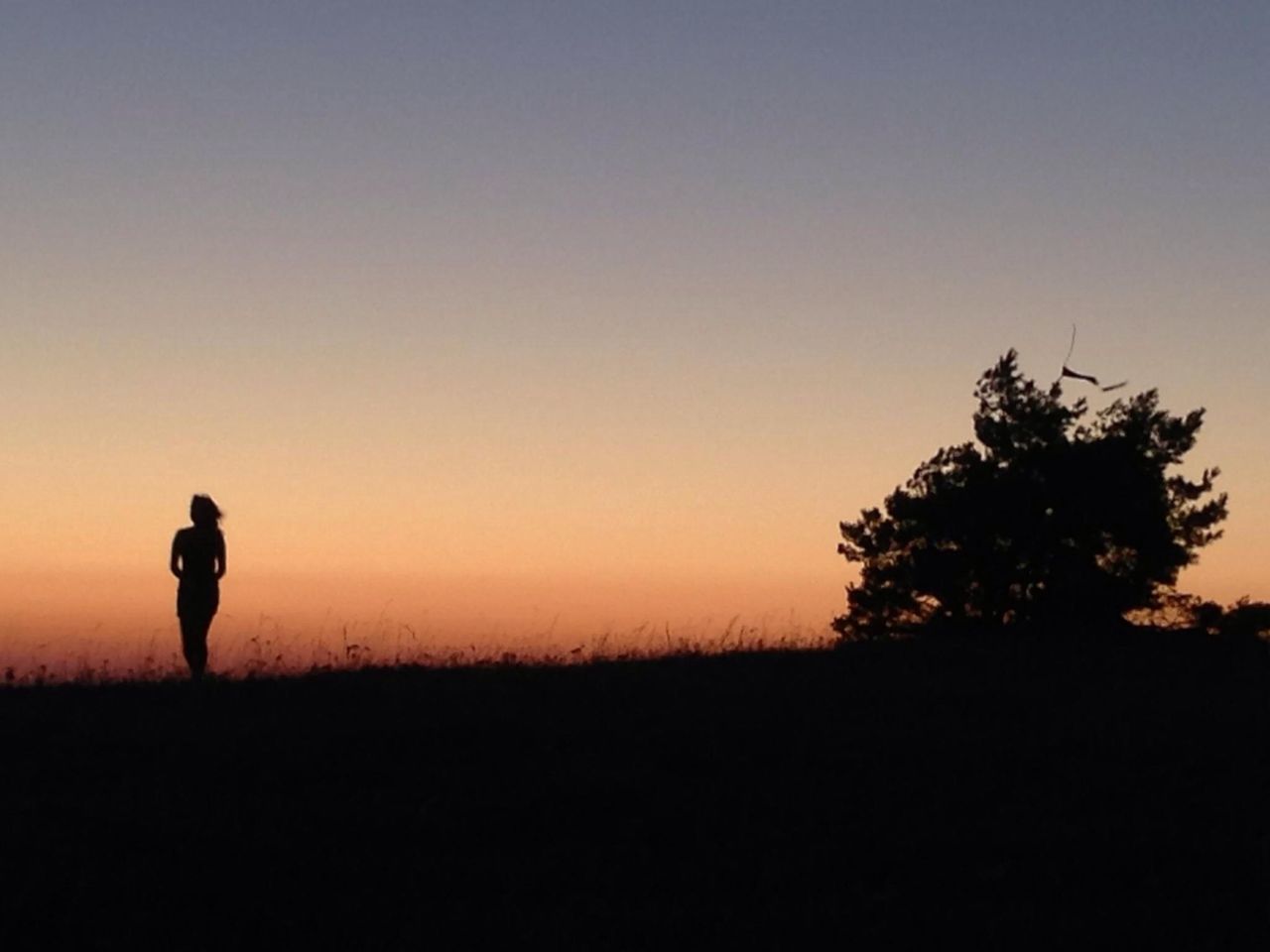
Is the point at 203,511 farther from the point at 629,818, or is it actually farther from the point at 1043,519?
the point at 1043,519

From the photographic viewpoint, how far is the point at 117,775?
1041 cm

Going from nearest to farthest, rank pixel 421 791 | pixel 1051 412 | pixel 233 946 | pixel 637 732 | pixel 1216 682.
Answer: pixel 233 946 < pixel 421 791 < pixel 637 732 < pixel 1216 682 < pixel 1051 412

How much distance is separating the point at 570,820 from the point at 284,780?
213 centimetres

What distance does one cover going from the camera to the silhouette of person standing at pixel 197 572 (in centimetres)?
1692

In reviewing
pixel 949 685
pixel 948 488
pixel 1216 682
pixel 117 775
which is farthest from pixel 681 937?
pixel 948 488

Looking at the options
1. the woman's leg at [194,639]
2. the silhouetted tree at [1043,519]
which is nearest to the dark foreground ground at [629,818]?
the woman's leg at [194,639]

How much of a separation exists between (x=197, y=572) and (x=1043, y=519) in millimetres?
26692

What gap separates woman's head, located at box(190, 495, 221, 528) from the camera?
16.9m

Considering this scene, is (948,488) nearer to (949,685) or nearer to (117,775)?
(949,685)

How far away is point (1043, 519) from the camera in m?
38.8

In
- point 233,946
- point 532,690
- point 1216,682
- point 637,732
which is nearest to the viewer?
point 233,946

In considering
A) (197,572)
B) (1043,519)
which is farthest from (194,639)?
(1043,519)

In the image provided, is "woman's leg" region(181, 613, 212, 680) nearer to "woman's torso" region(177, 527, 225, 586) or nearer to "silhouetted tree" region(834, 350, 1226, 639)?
"woman's torso" region(177, 527, 225, 586)

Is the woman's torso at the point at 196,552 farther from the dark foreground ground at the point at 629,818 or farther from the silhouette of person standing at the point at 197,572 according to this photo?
the dark foreground ground at the point at 629,818
